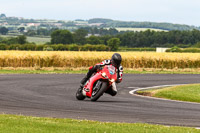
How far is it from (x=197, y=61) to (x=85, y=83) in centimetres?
2944

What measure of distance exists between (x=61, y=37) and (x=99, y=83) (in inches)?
4848

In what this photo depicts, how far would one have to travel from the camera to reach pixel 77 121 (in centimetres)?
1174

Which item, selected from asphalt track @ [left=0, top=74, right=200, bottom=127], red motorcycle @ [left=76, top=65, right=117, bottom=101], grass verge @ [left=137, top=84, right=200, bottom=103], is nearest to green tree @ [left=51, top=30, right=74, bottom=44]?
grass verge @ [left=137, top=84, right=200, bottom=103]

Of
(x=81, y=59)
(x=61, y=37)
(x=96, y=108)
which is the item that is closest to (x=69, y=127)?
(x=96, y=108)

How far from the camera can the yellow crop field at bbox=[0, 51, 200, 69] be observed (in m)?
39.7

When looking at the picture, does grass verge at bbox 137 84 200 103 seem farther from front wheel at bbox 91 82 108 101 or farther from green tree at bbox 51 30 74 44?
green tree at bbox 51 30 74 44

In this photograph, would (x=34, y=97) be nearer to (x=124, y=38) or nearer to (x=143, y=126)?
(x=143, y=126)

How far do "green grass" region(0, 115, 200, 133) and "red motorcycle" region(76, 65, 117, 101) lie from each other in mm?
4561

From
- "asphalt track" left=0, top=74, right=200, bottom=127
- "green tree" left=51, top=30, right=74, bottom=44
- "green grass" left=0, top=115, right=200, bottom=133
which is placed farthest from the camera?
"green tree" left=51, top=30, right=74, bottom=44

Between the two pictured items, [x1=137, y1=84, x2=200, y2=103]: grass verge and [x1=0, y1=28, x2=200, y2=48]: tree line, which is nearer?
[x1=137, y1=84, x2=200, y2=103]: grass verge

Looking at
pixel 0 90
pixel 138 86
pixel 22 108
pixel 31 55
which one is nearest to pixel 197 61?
pixel 31 55

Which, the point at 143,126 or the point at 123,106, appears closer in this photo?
the point at 143,126

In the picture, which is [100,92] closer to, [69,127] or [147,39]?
[69,127]

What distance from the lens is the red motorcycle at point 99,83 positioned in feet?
53.3
